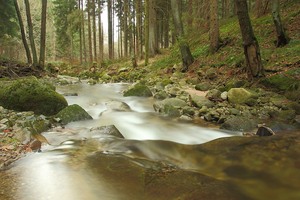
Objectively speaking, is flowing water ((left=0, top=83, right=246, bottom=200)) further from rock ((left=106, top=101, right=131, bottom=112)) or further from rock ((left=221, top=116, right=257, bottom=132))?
rock ((left=106, top=101, right=131, bottom=112))

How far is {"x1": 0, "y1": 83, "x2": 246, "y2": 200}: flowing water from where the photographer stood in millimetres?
3430

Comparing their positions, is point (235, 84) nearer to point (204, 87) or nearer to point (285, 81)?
point (204, 87)

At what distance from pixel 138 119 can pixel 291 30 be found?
26.8 ft

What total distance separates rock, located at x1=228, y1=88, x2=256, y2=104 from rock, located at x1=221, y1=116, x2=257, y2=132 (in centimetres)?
138

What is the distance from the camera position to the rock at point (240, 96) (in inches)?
313

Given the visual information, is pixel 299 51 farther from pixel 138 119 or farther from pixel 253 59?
pixel 138 119

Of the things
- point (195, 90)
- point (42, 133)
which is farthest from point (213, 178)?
point (195, 90)

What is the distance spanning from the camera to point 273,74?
895cm

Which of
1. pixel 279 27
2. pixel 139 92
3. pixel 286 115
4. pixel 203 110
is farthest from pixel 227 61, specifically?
pixel 286 115

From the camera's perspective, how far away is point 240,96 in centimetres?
809

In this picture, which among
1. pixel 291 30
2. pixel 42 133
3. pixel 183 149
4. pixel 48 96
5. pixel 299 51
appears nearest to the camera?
pixel 183 149

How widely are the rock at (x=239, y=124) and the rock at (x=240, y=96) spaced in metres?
1.38

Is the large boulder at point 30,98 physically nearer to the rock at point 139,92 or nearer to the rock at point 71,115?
the rock at point 71,115

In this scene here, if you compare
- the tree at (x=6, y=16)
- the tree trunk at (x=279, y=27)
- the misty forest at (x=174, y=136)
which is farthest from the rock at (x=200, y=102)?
the tree at (x=6, y=16)
